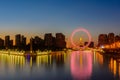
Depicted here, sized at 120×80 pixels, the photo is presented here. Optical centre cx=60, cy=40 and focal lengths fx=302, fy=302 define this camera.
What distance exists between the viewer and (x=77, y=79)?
1680 cm

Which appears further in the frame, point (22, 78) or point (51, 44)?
point (51, 44)

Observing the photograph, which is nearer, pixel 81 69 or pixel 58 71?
pixel 58 71

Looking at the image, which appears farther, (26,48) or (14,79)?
(26,48)

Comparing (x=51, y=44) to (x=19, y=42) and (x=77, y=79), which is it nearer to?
(x=19, y=42)

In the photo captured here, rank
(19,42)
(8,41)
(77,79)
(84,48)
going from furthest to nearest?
(84,48)
(8,41)
(19,42)
(77,79)

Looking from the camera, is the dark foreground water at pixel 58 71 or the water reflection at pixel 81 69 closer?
the dark foreground water at pixel 58 71

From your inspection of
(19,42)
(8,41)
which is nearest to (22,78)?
(19,42)

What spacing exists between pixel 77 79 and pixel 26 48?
48268 mm

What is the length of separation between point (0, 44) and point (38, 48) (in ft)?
79.8

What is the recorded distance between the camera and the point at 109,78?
17203 mm

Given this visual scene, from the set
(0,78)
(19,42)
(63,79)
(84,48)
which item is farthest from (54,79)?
(84,48)

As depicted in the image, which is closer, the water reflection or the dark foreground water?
the dark foreground water

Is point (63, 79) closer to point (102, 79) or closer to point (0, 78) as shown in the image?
point (102, 79)

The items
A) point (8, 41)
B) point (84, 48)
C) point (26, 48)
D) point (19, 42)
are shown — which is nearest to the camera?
point (26, 48)
